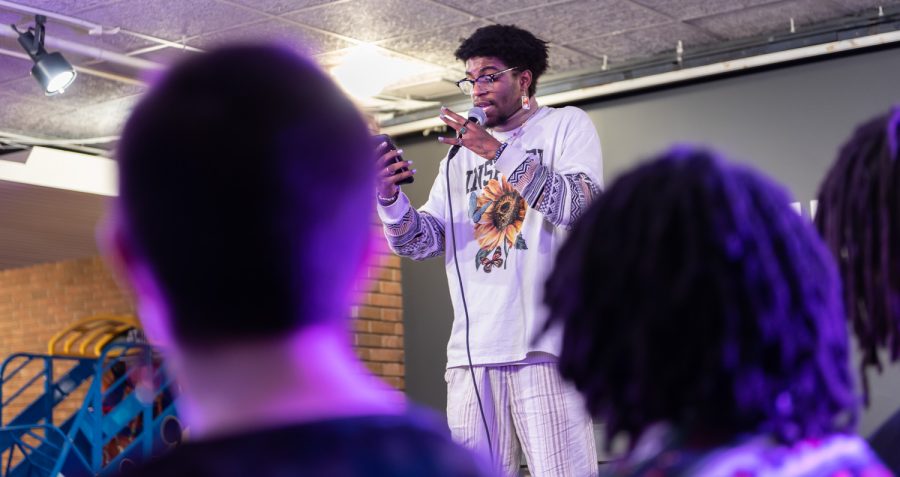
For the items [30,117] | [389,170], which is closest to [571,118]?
[389,170]

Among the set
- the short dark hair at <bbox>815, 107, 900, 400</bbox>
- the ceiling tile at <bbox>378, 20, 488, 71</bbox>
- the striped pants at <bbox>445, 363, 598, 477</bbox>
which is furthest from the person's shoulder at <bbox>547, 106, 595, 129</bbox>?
the ceiling tile at <bbox>378, 20, 488, 71</bbox>

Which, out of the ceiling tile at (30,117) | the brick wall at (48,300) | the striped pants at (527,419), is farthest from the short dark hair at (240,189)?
the brick wall at (48,300)

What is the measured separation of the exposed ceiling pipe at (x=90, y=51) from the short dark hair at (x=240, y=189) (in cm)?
487

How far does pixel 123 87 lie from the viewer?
640 cm

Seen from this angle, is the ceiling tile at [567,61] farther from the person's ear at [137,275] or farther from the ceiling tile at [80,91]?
the person's ear at [137,275]

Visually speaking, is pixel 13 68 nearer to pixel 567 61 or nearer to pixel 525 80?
pixel 567 61

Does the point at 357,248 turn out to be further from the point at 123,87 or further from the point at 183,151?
the point at 123,87

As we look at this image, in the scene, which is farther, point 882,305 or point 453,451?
point 882,305

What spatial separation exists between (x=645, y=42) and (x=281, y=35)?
181 centimetres

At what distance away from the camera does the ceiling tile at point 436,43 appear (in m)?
5.62

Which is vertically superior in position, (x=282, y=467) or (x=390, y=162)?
(x=390, y=162)

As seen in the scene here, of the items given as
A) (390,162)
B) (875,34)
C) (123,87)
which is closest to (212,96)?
(390,162)

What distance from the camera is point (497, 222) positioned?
3.26m

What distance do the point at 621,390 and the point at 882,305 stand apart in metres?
0.42
